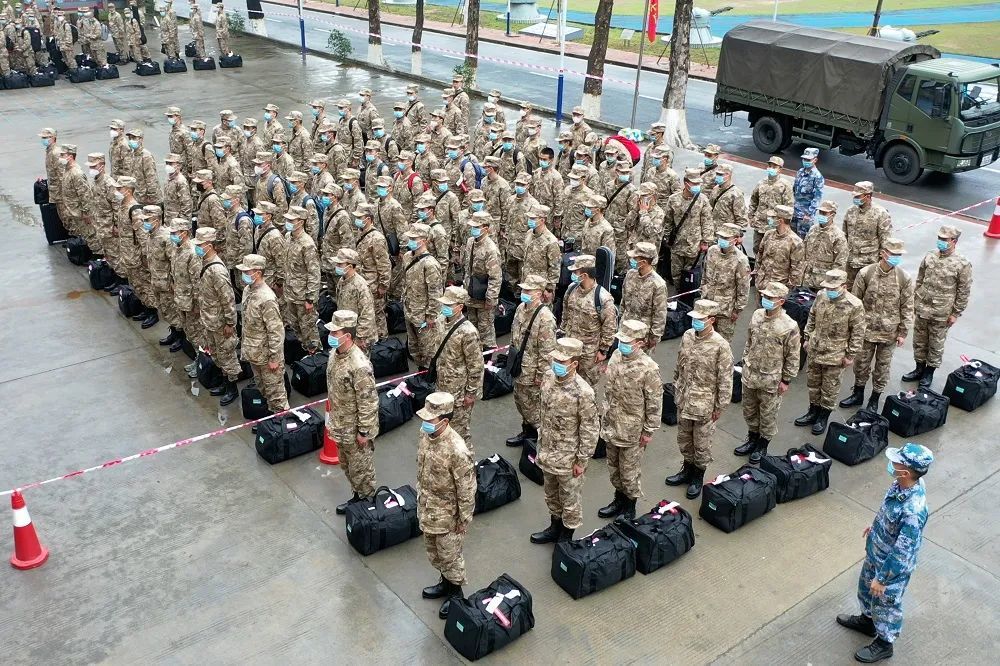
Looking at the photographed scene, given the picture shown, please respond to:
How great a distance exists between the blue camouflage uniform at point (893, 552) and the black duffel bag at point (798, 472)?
174 centimetres

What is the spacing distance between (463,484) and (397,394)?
325 centimetres

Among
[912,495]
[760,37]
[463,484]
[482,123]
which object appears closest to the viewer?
[912,495]

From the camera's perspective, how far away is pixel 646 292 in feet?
31.8

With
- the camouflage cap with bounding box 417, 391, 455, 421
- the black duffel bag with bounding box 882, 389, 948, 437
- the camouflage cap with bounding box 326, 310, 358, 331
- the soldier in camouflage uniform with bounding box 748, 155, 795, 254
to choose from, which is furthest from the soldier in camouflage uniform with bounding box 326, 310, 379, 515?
the soldier in camouflage uniform with bounding box 748, 155, 795, 254

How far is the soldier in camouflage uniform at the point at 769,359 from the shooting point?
862cm

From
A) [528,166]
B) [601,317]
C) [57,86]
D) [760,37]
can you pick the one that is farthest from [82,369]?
[57,86]

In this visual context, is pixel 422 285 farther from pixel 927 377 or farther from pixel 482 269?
pixel 927 377

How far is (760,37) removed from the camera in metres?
19.8

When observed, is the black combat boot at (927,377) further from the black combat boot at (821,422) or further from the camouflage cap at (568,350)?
the camouflage cap at (568,350)

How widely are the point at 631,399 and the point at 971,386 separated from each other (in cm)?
481

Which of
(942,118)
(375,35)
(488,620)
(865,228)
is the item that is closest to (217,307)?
(488,620)

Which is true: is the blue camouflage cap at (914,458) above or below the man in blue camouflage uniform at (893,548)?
above

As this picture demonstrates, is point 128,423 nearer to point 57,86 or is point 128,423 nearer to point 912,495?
point 912,495

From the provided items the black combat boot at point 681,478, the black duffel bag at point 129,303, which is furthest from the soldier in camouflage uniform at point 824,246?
the black duffel bag at point 129,303
